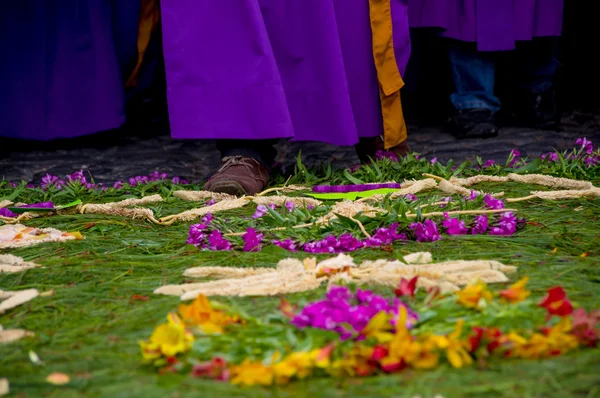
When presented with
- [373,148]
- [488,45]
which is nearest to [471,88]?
[488,45]

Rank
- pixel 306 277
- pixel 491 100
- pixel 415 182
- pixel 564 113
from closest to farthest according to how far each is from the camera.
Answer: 1. pixel 306 277
2. pixel 415 182
3. pixel 491 100
4. pixel 564 113

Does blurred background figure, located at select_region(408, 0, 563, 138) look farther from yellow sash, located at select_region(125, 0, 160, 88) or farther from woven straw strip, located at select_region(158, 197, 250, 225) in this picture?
woven straw strip, located at select_region(158, 197, 250, 225)

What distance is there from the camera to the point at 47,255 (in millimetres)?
1715

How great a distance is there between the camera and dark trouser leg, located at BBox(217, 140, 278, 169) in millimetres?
2668

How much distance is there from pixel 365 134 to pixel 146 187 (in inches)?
33.7

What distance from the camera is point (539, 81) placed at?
13.3 ft

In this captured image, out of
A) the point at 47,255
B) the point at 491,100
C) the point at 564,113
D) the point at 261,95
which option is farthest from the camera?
the point at 564,113

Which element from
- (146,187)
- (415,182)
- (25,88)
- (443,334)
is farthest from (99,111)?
(443,334)

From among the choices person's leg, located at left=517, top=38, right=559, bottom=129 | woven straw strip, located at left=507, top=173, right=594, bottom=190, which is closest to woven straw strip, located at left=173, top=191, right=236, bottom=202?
woven straw strip, located at left=507, top=173, right=594, bottom=190

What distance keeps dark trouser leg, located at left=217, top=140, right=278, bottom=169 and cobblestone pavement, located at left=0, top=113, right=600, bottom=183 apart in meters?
0.35

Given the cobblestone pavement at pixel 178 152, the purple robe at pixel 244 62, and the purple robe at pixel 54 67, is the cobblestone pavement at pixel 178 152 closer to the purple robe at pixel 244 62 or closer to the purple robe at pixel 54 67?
the purple robe at pixel 54 67

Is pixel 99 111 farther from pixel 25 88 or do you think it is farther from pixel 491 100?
pixel 491 100

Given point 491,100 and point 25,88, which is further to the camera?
point 491,100

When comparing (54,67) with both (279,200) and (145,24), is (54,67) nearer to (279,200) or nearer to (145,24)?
(145,24)
